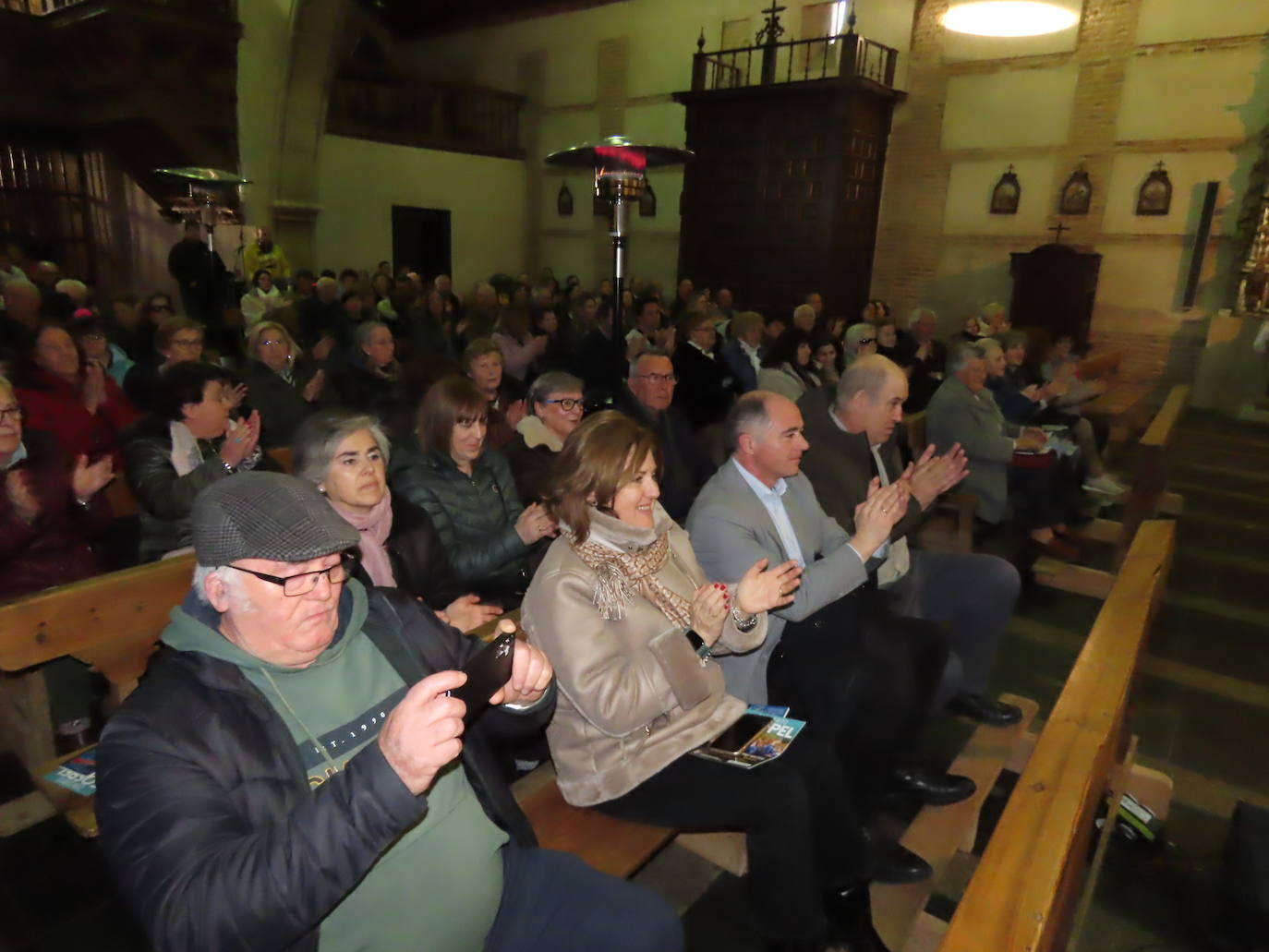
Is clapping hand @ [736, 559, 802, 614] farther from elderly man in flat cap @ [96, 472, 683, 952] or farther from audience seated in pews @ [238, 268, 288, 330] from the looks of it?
audience seated in pews @ [238, 268, 288, 330]

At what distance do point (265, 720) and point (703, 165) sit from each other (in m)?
12.6

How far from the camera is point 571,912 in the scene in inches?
64.3

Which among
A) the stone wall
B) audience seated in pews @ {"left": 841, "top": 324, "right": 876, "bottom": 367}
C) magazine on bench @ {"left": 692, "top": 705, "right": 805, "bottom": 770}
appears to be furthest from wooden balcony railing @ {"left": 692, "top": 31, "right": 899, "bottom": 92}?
magazine on bench @ {"left": 692, "top": 705, "right": 805, "bottom": 770}

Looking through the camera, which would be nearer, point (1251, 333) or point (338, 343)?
point (338, 343)

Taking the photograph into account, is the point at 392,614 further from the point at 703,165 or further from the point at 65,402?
the point at 703,165

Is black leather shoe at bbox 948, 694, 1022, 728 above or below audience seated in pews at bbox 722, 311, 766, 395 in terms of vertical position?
below

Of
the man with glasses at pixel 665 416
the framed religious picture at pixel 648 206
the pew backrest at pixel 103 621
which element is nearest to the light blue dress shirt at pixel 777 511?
the man with glasses at pixel 665 416

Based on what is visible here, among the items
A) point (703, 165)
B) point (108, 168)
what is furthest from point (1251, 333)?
point (108, 168)

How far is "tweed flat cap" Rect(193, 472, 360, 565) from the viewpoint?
4.29 feet

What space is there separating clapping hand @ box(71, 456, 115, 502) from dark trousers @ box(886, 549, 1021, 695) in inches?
112

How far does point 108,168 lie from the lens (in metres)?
10.8

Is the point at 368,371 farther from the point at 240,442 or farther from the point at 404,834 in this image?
the point at 404,834

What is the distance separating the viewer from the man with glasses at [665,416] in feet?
13.9

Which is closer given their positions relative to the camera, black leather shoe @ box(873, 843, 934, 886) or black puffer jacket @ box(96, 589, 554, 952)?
black puffer jacket @ box(96, 589, 554, 952)
